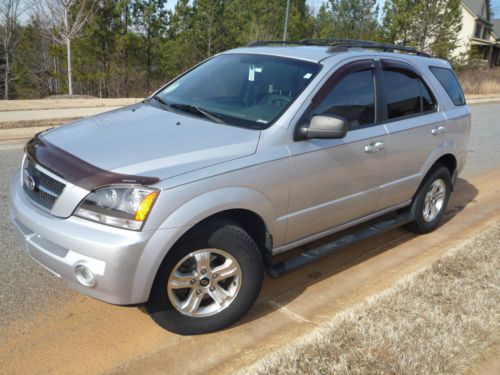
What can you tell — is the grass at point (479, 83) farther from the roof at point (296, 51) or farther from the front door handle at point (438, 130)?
the roof at point (296, 51)

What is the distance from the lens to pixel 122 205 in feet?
8.77

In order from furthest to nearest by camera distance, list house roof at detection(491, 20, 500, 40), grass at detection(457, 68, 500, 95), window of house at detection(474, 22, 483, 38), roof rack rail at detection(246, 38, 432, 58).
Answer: house roof at detection(491, 20, 500, 40)
window of house at detection(474, 22, 483, 38)
grass at detection(457, 68, 500, 95)
roof rack rail at detection(246, 38, 432, 58)

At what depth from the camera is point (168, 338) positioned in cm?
312

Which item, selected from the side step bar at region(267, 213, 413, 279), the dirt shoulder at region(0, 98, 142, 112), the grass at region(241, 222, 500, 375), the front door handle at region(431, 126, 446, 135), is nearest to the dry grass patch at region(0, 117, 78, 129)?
the dirt shoulder at region(0, 98, 142, 112)

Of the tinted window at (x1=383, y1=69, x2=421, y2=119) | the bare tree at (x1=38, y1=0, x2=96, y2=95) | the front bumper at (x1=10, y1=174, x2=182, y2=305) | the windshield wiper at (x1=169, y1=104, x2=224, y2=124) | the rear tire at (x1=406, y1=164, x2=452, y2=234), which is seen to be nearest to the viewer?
the front bumper at (x1=10, y1=174, x2=182, y2=305)

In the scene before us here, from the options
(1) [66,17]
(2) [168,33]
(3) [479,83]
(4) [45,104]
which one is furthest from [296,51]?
(2) [168,33]

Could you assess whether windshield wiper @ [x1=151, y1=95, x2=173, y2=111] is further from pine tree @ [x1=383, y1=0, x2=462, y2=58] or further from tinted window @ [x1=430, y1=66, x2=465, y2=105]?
pine tree @ [x1=383, y1=0, x2=462, y2=58]

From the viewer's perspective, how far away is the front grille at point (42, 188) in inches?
112

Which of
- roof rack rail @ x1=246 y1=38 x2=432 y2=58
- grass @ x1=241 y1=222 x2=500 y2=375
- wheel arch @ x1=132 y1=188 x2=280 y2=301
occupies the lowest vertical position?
grass @ x1=241 y1=222 x2=500 y2=375

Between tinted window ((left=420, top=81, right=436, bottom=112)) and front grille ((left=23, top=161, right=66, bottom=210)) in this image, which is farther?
tinted window ((left=420, top=81, right=436, bottom=112))

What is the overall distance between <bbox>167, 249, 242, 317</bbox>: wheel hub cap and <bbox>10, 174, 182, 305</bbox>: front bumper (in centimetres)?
22

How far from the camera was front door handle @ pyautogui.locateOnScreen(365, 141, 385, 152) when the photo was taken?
3.91m

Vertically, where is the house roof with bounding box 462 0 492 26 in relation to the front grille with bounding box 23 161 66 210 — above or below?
above

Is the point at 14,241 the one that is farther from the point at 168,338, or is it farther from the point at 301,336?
the point at 301,336
